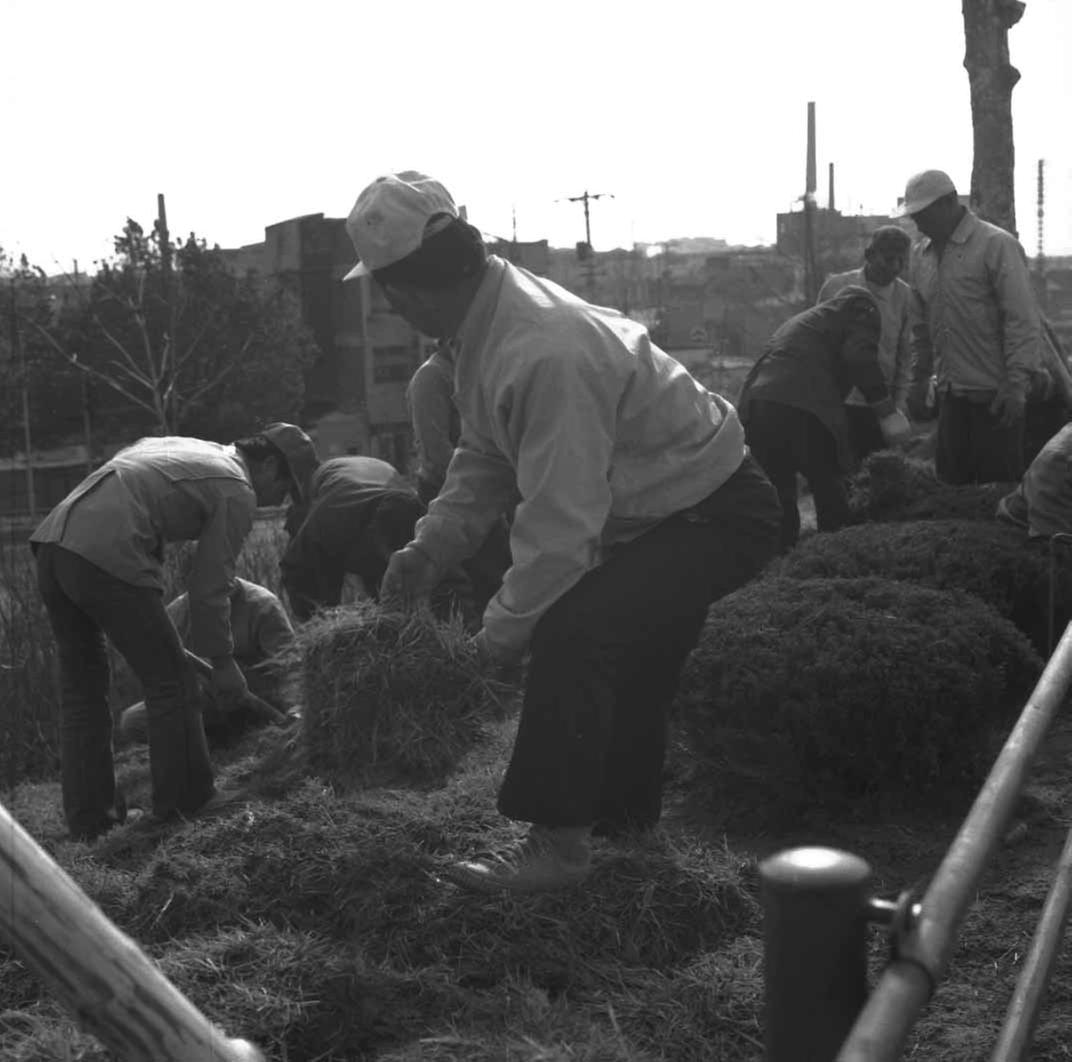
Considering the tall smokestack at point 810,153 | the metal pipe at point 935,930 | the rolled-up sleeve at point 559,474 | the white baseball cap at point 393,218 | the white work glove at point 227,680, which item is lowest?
the white work glove at point 227,680

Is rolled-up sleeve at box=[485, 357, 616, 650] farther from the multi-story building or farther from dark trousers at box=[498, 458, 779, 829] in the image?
the multi-story building

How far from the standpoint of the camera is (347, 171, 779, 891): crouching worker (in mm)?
3027

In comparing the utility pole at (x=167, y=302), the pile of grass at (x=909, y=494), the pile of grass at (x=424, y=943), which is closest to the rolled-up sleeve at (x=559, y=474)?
the pile of grass at (x=424, y=943)

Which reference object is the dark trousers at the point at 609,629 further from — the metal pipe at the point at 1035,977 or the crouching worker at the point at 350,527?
the crouching worker at the point at 350,527

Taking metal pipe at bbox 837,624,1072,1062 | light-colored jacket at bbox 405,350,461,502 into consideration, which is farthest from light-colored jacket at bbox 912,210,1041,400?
metal pipe at bbox 837,624,1072,1062

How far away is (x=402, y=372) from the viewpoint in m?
47.4

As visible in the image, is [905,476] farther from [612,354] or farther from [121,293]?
[121,293]

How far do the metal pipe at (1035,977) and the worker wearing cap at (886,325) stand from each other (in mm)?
5367

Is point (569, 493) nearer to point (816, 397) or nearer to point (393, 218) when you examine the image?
point (393, 218)

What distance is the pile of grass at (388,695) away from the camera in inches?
202

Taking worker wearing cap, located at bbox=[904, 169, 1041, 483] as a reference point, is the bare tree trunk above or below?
above

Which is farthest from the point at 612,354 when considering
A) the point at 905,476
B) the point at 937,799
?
the point at 905,476

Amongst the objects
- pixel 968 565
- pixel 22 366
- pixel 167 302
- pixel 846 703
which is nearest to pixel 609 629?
pixel 846 703

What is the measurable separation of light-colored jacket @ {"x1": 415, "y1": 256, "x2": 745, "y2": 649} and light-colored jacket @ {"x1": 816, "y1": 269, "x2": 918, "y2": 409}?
433cm
